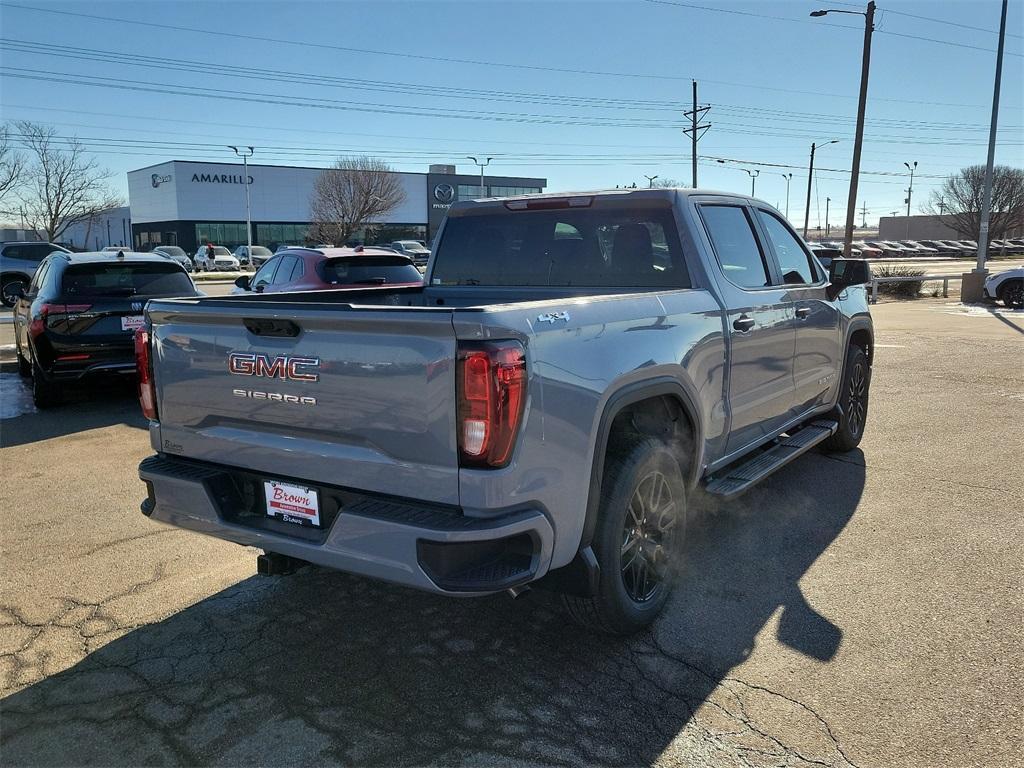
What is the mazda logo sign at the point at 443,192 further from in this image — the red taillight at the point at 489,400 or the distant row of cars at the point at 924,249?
the red taillight at the point at 489,400

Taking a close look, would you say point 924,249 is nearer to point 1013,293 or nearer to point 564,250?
point 1013,293

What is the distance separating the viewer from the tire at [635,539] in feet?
10.6

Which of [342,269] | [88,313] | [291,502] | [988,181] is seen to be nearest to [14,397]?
[88,313]

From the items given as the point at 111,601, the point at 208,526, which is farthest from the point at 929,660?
the point at 111,601

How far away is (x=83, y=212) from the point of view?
52.3 metres

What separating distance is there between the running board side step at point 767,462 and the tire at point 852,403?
329mm

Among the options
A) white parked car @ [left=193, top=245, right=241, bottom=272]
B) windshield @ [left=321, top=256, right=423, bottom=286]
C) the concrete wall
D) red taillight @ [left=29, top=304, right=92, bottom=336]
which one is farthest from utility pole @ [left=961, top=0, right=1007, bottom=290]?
the concrete wall

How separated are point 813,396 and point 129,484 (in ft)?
16.0

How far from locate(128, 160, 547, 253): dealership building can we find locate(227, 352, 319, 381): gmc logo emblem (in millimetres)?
67002

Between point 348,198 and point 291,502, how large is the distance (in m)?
65.2

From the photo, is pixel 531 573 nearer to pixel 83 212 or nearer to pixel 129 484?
pixel 129 484

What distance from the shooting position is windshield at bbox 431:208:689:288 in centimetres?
435

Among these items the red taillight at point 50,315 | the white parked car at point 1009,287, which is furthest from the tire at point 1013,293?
the red taillight at point 50,315

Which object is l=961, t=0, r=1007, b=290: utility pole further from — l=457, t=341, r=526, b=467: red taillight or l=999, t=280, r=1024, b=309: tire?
l=457, t=341, r=526, b=467: red taillight
